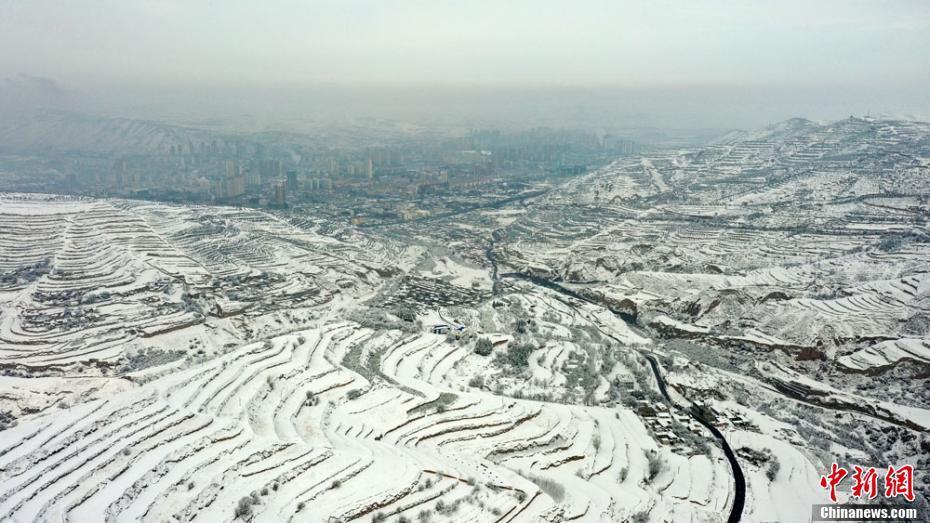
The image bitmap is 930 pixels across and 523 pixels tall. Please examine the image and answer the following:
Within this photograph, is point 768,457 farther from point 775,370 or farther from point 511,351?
point 511,351

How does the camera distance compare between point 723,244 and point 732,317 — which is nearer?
point 732,317

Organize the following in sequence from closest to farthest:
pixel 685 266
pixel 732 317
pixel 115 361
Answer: pixel 115 361 → pixel 732 317 → pixel 685 266

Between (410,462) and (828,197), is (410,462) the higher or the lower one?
the lower one

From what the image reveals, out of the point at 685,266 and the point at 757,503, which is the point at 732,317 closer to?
the point at 685,266

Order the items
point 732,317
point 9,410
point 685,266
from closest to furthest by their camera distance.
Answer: point 9,410, point 732,317, point 685,266

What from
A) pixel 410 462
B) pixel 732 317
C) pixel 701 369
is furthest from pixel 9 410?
pixel 732 317

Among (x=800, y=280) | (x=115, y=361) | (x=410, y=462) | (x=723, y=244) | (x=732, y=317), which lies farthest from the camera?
(x=723, y=244)

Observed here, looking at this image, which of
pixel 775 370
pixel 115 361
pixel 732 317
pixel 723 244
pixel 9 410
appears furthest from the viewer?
pixel 723 244

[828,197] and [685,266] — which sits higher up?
[828,197]

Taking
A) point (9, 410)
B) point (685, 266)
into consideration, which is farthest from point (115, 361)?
point (685, 266)
